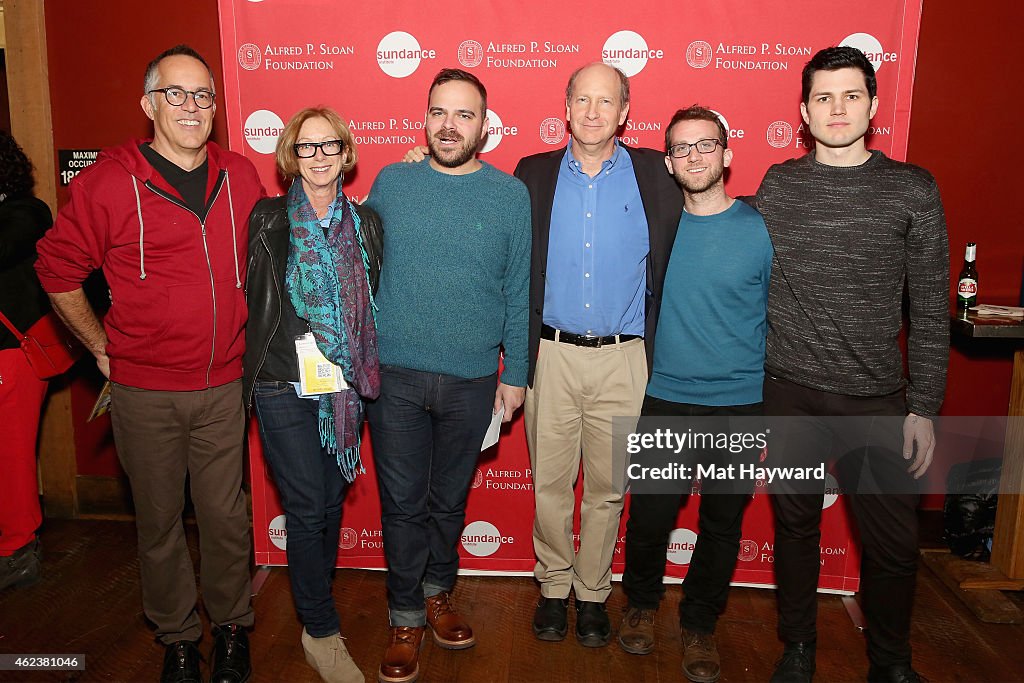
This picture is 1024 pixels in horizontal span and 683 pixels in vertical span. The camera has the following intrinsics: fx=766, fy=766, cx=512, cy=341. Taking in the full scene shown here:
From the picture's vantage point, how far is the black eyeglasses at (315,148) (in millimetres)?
2449

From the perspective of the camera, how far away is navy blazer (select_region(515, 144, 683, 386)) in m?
2.69

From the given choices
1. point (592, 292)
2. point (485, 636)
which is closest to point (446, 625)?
point (485, 636)

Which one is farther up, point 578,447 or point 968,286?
point 968,286

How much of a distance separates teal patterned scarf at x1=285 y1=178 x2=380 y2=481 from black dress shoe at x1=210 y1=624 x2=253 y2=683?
0.79 meters

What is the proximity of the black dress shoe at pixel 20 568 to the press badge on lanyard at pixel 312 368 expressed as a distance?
181 centimetres

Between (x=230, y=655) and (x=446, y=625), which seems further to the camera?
(x=446, y=625)

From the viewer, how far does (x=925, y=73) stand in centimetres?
348

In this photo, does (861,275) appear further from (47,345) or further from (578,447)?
(47,345)

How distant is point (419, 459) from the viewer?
8.87 feet

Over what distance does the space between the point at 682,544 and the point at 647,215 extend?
1.56 m

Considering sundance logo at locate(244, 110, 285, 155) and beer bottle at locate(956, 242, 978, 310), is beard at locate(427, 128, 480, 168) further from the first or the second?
beer bottle at locate(956, 242, 978, 310)

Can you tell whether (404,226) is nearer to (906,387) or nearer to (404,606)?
(404,606)

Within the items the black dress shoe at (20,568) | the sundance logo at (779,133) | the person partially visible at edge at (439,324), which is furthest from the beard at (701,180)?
the black dress shoe at (20,568)

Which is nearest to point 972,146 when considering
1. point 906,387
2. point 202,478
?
point 906,387
